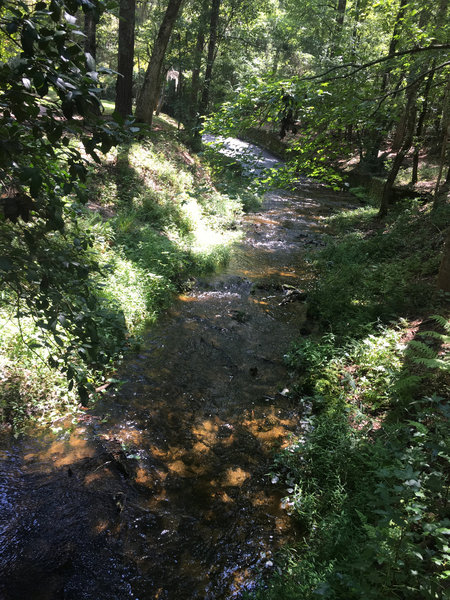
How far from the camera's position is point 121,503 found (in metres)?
3.97

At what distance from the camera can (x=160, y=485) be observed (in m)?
4.30

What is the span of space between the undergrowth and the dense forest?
0.09 feet

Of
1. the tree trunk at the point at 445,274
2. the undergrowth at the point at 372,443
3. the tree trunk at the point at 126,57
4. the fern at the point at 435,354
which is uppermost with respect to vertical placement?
the tree trunk at the point at 126,57

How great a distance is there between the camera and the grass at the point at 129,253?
4.76m

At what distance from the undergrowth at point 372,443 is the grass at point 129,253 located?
2540 millimetres

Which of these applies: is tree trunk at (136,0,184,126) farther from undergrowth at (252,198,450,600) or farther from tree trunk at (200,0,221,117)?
undergrowth at (252,198,450,600)

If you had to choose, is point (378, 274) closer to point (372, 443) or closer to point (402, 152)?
point (372, 443)

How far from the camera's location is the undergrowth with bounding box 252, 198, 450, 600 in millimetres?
2645

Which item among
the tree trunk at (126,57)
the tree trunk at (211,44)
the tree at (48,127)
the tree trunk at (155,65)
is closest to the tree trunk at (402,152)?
the tree trunk at (155,65)

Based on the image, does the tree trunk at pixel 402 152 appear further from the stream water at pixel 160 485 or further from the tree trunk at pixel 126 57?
the stream water at pixel 160 485

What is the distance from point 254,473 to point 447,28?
968 cm

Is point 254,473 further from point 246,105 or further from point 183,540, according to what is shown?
point 246,105

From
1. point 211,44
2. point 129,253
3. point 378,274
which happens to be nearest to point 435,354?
point 378,274

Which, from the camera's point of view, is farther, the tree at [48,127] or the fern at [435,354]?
the fern at [435,354]
